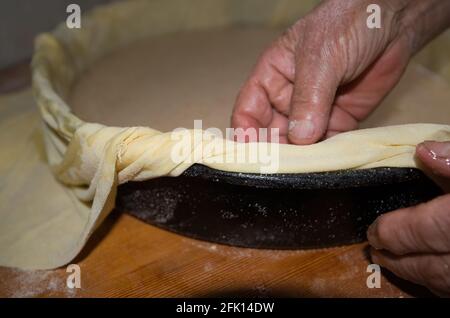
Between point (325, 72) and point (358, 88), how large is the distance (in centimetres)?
23

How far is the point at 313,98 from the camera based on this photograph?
0.73 m

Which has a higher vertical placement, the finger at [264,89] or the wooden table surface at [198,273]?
the finger at [264,89]

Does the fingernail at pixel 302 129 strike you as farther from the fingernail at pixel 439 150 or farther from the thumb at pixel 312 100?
the fingernail at pixel 439 150

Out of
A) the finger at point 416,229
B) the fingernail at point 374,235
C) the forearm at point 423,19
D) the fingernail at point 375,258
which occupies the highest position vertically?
the forearm at point 423,19

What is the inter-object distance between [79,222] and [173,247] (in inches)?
7.8

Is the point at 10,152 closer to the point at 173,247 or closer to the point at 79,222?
the point at 79,222

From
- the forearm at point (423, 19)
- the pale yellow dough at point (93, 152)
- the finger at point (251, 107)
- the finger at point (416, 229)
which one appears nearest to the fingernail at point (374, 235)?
the finger at point (416, 229)

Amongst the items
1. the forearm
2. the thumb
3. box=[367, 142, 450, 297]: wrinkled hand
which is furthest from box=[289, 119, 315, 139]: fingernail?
the forearm

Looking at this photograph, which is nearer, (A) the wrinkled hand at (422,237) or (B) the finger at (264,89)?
(A) the wrinkled hand at (422,237)

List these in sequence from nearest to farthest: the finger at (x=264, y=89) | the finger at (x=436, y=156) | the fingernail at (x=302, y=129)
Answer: the finger at (x=436, y=156) < the fingernail at (x=302, y=129) < the finger at (x=264, y=89)

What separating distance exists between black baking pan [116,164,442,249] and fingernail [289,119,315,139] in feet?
0.30

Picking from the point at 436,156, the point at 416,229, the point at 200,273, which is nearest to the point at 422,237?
the point at 416,229

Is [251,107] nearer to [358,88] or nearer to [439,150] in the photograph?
[358,88]

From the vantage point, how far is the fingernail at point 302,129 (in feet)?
2.41
